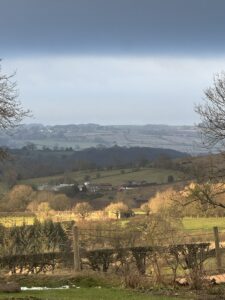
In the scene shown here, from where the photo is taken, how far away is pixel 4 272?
21.3m

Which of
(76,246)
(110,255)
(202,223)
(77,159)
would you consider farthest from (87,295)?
(77,159)

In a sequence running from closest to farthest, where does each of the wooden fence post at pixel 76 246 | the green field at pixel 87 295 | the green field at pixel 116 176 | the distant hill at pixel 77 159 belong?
the green field at pixel 87 295
the wooden fence post at pixel 76 246
the green field at pixel 116 176
the distant hill at pixel 77 159

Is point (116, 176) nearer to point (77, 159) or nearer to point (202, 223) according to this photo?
point (77, 159)

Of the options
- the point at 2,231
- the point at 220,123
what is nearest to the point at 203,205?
the point at 220,123

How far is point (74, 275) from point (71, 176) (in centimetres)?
10403

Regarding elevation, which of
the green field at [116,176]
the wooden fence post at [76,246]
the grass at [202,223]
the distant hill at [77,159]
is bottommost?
the grass at [202,223]

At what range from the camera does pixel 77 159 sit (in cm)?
14700

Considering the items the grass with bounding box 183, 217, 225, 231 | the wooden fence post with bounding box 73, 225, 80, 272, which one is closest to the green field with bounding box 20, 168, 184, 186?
the grass with bounding box 183, 217, 225, 231

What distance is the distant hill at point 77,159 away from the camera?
121 meters

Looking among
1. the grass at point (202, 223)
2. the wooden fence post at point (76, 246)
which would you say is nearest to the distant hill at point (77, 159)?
the grass at point (202, 223)

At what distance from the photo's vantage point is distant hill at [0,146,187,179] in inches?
4775

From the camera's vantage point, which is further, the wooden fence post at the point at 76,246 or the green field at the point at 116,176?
the green field at the point at 116,176

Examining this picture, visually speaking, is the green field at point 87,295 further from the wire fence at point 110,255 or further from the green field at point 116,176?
the green field at point 116,176

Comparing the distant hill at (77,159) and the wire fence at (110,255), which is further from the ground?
the distant hill at (77,159)
